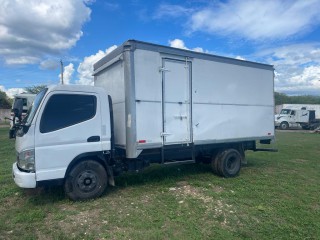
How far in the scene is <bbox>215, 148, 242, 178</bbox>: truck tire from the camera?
816cm

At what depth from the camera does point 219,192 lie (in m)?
6.72

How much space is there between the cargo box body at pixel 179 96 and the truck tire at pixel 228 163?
1.36 ft

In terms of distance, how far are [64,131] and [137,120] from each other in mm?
1559

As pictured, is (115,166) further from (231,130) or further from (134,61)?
(231,130)

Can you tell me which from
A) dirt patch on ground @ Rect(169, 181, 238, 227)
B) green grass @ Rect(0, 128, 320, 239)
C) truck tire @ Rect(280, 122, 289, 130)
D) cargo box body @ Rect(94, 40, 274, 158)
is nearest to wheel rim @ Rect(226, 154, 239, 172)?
green grass @ Rect(0, 128, 320, 239)

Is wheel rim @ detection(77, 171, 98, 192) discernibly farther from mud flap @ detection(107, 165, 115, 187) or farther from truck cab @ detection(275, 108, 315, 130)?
truck cab @ detection(275, 108, 315, 130)

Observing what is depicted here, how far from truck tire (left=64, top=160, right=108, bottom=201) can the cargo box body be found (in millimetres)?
760

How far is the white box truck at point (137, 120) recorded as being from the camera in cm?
566

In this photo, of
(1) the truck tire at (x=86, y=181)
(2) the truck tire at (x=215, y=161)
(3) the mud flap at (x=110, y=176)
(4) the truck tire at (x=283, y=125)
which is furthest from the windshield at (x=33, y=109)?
(4) the truck tire at (x=283, y=125)

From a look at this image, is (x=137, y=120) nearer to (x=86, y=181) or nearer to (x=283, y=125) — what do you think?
(x=86, y=181)

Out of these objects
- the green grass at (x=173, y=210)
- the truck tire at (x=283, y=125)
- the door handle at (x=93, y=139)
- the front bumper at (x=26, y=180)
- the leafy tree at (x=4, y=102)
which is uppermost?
the leafy tree at (x=4, y=102)

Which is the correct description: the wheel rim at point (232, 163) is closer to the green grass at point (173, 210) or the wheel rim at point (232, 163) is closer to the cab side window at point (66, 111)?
the green grass at point (173, 210)

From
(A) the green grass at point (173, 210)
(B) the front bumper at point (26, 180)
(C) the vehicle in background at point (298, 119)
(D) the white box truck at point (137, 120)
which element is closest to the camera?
(A) the green grass at point (173, 210)

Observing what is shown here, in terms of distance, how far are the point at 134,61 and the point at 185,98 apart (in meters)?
1.68
